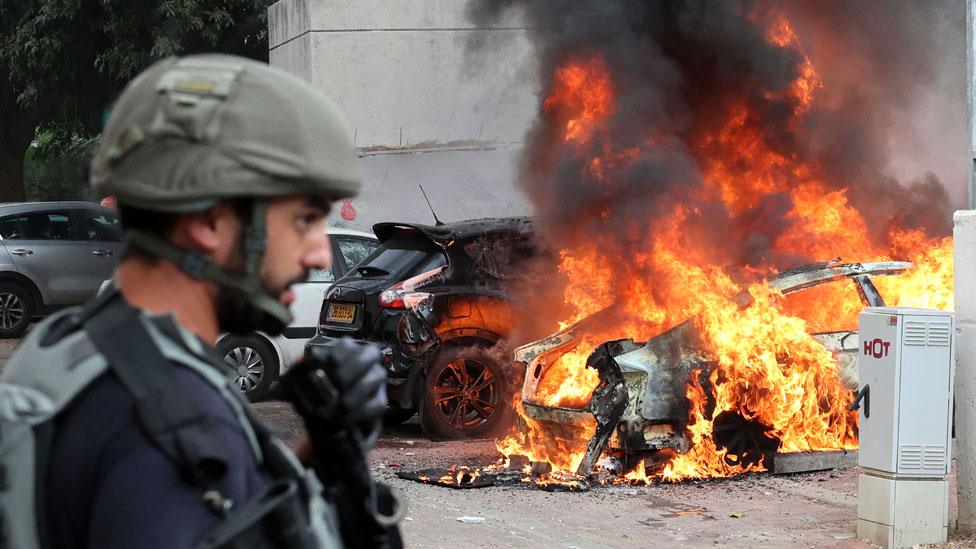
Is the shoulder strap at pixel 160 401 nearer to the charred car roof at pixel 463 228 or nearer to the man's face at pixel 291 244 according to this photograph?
the man's face at pixel 291 244

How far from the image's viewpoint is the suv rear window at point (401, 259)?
1088cm

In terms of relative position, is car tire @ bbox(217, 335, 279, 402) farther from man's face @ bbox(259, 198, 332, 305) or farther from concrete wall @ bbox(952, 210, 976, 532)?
man's face @ bbox(259, 198, 332, 305)

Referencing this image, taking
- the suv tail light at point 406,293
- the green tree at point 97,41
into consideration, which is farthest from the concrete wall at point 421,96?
the suv tail light at point 406,293

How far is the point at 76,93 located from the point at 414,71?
272 inches

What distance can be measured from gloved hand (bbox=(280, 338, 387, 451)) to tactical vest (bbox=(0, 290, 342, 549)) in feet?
0.56

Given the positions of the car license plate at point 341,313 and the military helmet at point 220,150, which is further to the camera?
the car license plate at point 341,313

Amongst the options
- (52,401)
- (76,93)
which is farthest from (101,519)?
(76,93)

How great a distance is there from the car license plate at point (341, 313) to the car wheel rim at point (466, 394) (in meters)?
1.01

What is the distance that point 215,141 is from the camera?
1613mm

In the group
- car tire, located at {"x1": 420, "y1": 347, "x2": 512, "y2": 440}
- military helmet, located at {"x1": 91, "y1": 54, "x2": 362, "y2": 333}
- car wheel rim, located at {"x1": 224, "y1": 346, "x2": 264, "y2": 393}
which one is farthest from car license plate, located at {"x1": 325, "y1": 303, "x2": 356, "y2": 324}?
military helmet, located at {"x1": 91, "y1": 54, "x2": 362, "y2": 333}

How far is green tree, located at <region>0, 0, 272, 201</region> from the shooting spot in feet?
64.1

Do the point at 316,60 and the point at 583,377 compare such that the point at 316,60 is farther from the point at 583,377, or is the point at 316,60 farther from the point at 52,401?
the point at 52,401

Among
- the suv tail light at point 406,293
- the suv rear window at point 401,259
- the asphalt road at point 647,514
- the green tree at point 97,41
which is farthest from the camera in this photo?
the green tree at point 97,41

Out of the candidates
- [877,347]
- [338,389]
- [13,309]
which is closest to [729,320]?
[877,347]
